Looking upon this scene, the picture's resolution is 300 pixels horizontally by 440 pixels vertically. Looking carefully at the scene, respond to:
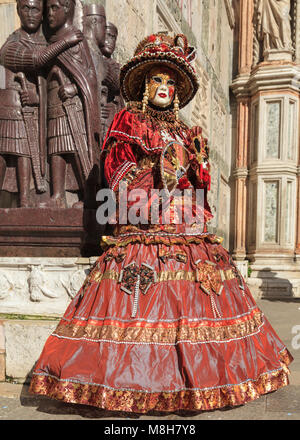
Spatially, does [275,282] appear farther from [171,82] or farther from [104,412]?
[104,412]

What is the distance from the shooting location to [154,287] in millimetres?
2707

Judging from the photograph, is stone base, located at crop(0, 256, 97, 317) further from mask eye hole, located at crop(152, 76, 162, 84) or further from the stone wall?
mask eye hole, located at crop(152, 76, 162, 84)

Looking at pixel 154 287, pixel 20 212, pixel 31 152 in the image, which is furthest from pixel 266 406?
pixel 31 152

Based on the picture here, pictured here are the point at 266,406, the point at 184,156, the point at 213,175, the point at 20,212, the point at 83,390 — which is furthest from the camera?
the point at 213,175

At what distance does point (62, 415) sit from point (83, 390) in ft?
0.85

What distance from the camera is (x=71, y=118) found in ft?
11.7

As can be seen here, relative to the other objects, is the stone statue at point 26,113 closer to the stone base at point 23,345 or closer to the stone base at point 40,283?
the stone base at point 40,283

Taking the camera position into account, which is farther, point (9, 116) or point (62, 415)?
point (9, 116)

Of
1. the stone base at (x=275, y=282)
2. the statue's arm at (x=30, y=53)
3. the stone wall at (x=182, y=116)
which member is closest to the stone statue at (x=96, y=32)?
the stone wall at (x=182, y=116)

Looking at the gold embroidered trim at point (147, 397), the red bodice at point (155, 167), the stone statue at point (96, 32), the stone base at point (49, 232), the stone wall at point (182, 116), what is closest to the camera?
the gold embroidered trim at point (147, 397)

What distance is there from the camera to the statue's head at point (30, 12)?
366cm

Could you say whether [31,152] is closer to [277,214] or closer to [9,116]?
[9,116]

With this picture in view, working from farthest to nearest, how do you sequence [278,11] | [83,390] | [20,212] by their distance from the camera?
[278,11] < [20,212] < [83,390]

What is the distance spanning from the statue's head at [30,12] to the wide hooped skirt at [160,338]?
2173 mm
